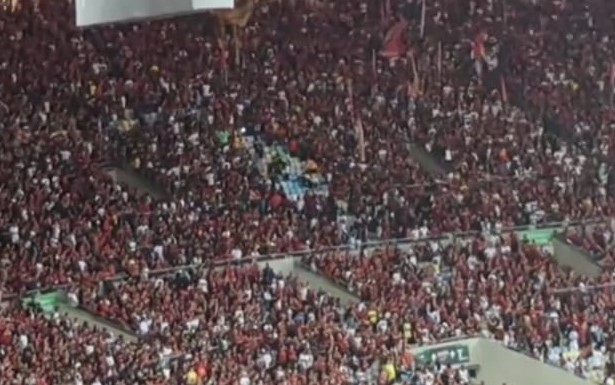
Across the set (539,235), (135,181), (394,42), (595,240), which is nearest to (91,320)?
(135,181)

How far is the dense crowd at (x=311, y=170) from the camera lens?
15.5 m

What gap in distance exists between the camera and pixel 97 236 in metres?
16.7

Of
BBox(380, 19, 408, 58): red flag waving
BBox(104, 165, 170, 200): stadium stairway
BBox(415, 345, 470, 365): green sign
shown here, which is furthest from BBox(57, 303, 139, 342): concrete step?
BBox(380, 19, 408, 58): red flag waving

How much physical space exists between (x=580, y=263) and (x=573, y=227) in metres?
0.63

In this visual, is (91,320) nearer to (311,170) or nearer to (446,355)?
(446,355)

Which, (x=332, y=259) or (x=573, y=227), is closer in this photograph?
(x=332, y=259)

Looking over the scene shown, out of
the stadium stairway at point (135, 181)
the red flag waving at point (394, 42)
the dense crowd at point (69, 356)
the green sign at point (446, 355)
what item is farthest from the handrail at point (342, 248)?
the red flag waving at point (394, 42)

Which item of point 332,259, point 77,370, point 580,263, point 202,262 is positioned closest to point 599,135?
point 580,263

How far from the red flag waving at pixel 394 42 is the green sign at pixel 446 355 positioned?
6901 millimetres

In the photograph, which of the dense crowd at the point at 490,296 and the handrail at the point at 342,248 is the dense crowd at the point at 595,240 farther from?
the dense crowd at the point at 490,296

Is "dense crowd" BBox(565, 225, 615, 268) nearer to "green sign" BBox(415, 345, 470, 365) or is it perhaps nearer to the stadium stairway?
"green sign" BBox(415, 345, 470, 365)

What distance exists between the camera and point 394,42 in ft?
72.1

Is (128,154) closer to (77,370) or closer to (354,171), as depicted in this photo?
(354,171)

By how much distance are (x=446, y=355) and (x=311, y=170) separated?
4212 mm
